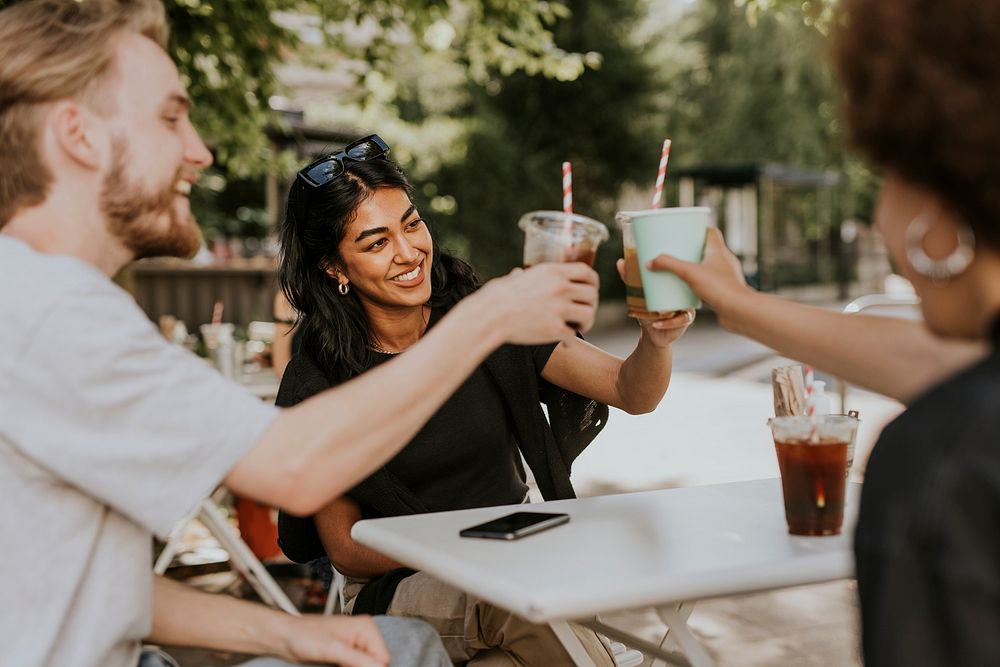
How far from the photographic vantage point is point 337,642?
1.78 m

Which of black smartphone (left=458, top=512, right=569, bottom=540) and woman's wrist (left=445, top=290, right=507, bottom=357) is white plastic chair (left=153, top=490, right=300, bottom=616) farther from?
woman's wrist (left=445, top=290, right=507, bottom=357)

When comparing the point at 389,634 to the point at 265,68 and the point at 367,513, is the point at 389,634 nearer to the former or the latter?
the point at 367,513

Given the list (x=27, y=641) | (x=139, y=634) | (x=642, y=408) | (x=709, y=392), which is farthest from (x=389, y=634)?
(x=709, y=392)

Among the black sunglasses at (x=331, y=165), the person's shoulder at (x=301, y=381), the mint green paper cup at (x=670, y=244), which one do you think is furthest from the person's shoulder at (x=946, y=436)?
the black sunglasses at (x=331, y=165)

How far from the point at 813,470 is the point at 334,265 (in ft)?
5.13

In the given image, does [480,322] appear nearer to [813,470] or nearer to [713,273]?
[713,273]

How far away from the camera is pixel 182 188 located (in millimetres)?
1778

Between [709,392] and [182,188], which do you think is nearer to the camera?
[182,188]

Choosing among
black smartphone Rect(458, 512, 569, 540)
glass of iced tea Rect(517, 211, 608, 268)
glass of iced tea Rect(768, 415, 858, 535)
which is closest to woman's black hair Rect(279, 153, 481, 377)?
black smartphone Rect(458, 512, 569, 540)

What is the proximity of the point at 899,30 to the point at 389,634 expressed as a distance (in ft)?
4.13

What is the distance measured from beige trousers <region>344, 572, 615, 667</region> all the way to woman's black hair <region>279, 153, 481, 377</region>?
707 millimetres

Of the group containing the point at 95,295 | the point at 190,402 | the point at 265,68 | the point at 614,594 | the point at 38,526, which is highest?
the point at 265,68

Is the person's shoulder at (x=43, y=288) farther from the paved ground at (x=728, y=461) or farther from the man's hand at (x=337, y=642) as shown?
the paved ground at (x=728, y=461)

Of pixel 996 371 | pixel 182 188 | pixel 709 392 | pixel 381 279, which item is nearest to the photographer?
pixel 996 371
